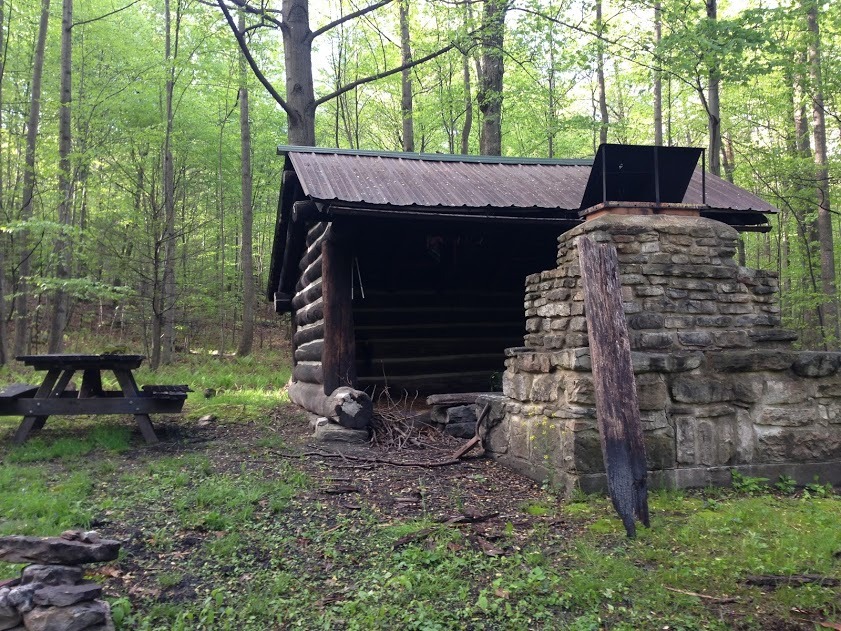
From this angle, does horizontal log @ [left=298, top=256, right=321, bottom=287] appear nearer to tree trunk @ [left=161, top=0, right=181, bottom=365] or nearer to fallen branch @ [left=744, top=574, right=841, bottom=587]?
tree trunk @ [left=161, top=0, right=181, bottom=365]

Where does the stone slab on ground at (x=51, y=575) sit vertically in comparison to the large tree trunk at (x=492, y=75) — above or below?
below

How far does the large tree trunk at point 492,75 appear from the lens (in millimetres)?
13062

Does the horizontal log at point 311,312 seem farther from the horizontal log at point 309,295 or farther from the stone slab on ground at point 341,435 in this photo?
the stone slab on ground at point 341,435

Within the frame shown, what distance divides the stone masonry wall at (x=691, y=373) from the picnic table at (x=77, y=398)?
4537 millimetres

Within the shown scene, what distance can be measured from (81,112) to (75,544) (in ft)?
60.4

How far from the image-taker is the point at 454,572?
3.24 metres

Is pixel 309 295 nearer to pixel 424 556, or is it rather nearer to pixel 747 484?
pixel 424 556

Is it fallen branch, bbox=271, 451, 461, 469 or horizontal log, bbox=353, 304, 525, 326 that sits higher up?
horizontal log, bbox=353, 304, 525, 326

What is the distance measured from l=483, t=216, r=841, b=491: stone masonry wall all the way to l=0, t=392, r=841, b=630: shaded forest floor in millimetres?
308

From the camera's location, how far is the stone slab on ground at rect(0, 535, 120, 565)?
2863 mm

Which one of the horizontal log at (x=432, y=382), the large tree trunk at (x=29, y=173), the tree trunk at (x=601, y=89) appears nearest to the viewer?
the horizontal log at (x=432, y=382)

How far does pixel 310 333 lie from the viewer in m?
9.46

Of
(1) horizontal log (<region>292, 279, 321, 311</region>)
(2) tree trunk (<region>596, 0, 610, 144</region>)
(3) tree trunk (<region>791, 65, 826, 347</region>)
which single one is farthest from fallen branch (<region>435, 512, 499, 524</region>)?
(3) tree trunk (<region>791, 65, 826, 347</region>)

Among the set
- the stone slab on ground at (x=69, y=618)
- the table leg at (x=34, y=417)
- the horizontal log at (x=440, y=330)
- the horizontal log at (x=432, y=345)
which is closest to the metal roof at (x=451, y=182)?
the horizontal log at (x=440, y=330)
